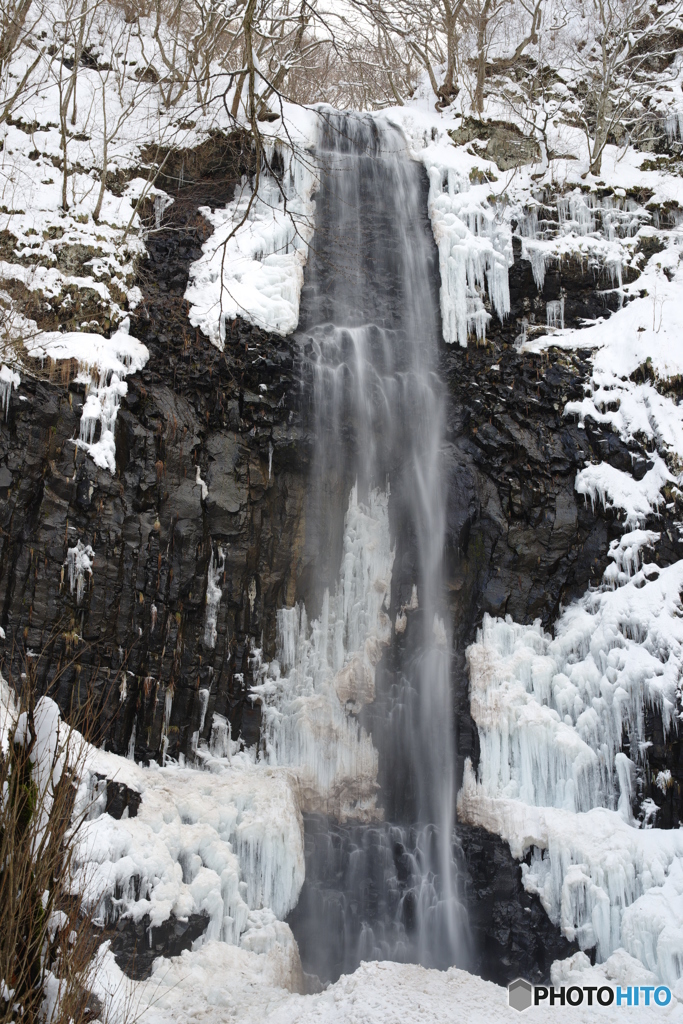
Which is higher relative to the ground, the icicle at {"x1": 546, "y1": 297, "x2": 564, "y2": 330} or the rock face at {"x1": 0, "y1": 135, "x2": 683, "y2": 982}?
the icicle at {"x1": 546, "y1": 297, "x2": 564, "y2": 330}

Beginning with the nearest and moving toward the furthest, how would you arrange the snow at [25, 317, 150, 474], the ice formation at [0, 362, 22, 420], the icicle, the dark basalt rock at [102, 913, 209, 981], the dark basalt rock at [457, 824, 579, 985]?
the dark basalt rock at [102, 913, 209, 981]
the dark basalt rock at [457, 824, 579, 985]
the ice formation at [0, 362, 22, 420]
the snow at [25, 317, 150, 474]
the icicle

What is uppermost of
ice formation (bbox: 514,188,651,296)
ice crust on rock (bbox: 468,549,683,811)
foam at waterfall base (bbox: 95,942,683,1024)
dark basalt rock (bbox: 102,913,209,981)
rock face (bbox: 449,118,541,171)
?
rock face (bbox: 449,118,541,171)

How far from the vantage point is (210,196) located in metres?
11.1

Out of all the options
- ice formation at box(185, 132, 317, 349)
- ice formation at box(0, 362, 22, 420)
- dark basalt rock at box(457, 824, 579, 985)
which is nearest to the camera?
dark basalt rock at box(457, 824, 579, 985)

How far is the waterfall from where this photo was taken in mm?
8211

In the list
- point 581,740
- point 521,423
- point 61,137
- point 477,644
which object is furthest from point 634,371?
point 61,137

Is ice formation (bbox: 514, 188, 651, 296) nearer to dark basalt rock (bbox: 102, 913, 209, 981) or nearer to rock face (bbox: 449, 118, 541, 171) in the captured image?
rock face (bbox: 449, 118, 541, 171)

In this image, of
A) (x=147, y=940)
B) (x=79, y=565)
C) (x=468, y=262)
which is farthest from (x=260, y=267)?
(x=147, y=940)

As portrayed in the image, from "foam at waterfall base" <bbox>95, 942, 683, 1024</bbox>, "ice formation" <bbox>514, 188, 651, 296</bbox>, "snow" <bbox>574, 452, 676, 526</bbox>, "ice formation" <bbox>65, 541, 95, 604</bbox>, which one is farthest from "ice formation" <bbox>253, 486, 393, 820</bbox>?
"ice formation" <bbox>514, 188, 651, 296</bbox>

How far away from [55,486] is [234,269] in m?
4.03

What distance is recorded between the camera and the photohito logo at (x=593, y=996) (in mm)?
6836

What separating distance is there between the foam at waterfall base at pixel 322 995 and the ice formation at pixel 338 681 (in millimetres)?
1826

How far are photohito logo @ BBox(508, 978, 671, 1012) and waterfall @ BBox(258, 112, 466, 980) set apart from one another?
3.06ft

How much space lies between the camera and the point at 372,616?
31.1ft
